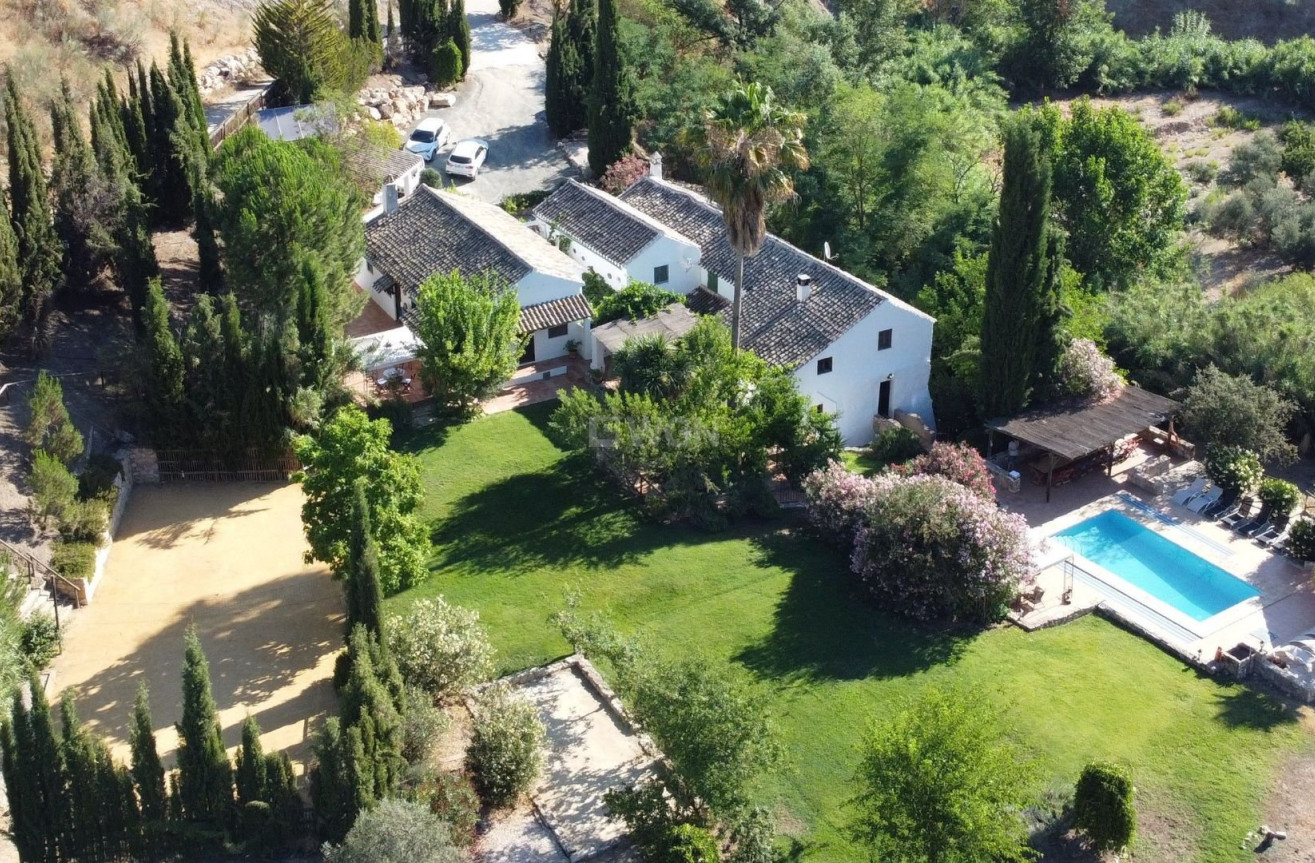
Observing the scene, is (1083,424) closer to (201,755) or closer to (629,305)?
(629,305)

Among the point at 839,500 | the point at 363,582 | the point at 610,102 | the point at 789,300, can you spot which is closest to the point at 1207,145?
the point at 610,102

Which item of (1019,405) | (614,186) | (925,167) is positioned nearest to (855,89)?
(925,167)

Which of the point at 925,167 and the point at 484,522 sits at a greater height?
the point at 925,167

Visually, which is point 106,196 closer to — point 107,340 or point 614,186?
point 107,340

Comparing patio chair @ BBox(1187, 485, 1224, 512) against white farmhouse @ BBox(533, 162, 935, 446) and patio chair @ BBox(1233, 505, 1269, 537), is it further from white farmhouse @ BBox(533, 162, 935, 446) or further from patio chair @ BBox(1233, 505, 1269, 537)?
white farmhouse @ BBox(533, 162, 935, 446)

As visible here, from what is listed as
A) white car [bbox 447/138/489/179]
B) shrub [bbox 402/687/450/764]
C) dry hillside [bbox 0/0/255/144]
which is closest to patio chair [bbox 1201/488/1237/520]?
shrub [bbox 402/687/450/764]

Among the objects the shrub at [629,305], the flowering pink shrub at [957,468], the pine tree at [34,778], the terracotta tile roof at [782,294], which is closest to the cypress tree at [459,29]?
the terracotta tile roof at [782,294]
